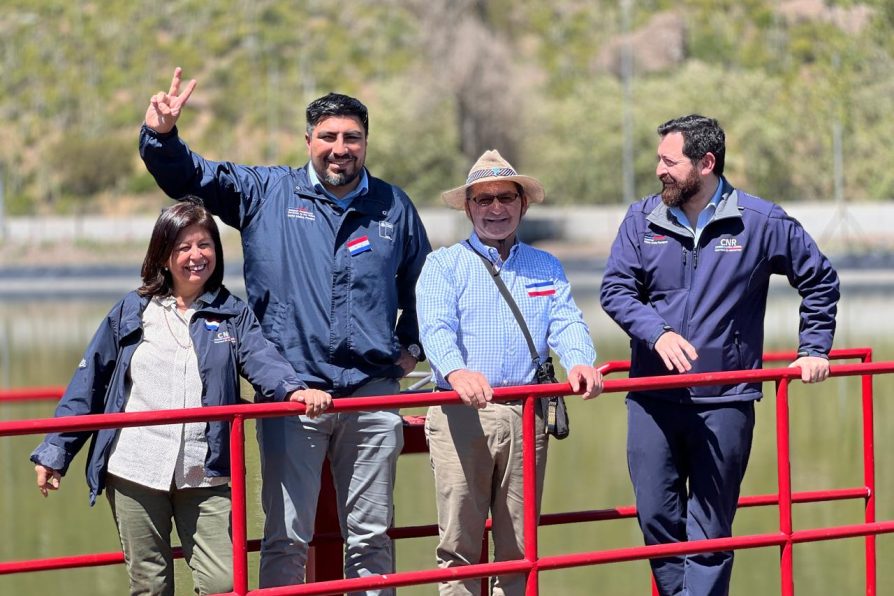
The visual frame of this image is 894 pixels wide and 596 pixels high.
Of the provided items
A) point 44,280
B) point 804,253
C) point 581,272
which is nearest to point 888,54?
point 581,272

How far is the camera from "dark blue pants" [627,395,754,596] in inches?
171

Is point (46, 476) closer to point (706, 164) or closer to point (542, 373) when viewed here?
point (542, 373)

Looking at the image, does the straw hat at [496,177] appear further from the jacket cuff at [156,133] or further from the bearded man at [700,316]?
the jacket cuff at [156,133]

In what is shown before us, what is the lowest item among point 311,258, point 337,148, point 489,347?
point 489,347

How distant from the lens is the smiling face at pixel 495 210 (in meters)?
4.21

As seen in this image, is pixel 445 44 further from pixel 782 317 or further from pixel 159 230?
pixel 159 230

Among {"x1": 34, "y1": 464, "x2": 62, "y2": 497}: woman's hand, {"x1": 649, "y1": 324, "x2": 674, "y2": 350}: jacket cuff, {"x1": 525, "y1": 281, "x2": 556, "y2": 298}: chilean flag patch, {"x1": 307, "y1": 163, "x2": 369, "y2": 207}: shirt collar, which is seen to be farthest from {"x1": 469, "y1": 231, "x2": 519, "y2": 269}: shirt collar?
{"x1": 34, "y1": 464, "x2": 62, "y2": 497}: woman's hand

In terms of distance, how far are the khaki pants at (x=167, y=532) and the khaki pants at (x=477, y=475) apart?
2.24 ft

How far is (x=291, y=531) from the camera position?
4129 millimetres

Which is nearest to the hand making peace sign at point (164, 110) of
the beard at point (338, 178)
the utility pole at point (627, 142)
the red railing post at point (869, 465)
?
the beard at point (338, 178)

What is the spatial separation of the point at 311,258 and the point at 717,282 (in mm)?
1294

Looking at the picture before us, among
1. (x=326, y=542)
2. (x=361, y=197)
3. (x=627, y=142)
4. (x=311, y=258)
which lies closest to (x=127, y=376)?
(x=311, y=258)

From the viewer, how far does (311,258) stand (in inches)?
168

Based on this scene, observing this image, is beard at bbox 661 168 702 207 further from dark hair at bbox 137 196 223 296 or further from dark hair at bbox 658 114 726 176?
dark hair at bbox 137 196 223 296
